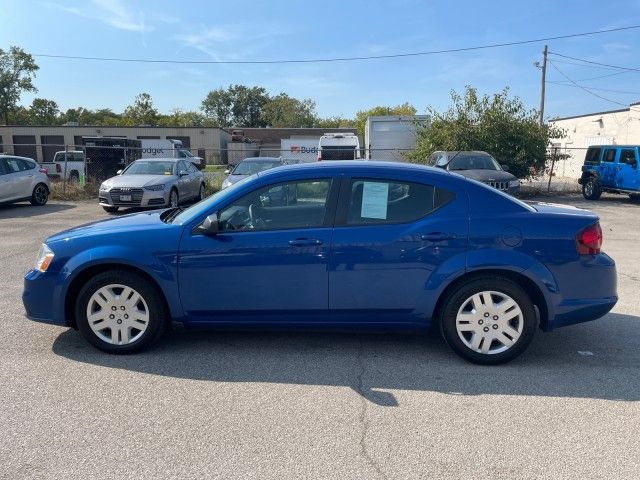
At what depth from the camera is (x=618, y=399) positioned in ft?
12.6

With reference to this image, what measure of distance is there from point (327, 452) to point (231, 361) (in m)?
1.57

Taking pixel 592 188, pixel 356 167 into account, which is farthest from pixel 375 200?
pixel 592 188

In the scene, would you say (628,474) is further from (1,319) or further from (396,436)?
(1,319)

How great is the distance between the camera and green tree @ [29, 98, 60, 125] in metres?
71.1

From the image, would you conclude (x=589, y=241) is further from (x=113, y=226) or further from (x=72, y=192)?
(x=72, y=192)

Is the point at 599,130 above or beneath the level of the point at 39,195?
above

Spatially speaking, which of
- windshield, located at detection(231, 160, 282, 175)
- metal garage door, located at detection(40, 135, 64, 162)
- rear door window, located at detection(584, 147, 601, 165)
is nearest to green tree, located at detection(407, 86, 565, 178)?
rear door window, located at detection(584, 147, 601, 165)

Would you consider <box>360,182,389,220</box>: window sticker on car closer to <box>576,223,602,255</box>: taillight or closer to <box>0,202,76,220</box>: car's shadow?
<box>576,223,602,255</box>: taillight

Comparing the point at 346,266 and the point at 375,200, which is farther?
the point at 375,200

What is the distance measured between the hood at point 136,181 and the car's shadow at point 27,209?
2302mm

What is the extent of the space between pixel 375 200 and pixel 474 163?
1269cm

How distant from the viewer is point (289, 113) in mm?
90438

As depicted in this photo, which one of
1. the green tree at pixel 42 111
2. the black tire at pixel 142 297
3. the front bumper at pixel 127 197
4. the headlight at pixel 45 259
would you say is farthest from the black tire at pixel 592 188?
the green tree at pixel 42 111

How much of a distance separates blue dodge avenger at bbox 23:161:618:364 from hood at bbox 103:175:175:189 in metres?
10.0
